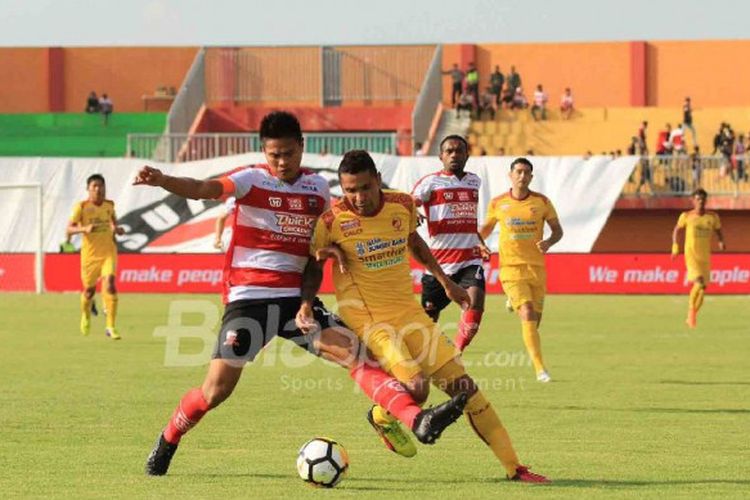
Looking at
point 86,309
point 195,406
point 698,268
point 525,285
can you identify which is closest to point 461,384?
point 195,406

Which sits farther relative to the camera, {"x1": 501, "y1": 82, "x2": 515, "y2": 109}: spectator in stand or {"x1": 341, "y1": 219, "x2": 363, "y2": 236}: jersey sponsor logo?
{"x1": 501, "y1": 82, "x2": 515, "y2": 109}: spectator in stand

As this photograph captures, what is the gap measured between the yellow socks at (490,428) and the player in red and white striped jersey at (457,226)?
595 centimetres

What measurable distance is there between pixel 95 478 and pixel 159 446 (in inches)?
16.8

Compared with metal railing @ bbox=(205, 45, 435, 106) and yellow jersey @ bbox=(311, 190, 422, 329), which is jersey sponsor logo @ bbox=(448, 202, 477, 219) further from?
metal railing @ bbox=(205, 45, 435, 106)

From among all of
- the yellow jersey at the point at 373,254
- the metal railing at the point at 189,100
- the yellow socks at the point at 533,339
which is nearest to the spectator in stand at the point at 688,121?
the metal railing at the point at 189,100

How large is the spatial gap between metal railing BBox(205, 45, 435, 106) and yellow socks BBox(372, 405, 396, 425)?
41.8 metres

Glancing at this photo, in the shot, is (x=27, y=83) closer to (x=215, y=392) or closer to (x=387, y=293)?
(x=387, y=293)

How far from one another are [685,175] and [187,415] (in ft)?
112

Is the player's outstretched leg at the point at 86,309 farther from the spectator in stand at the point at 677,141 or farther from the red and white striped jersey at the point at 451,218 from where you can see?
the spectator in stand at the point at 677,141

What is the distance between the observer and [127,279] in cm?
3706

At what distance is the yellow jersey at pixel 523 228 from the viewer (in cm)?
1666

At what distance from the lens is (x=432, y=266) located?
1023cm

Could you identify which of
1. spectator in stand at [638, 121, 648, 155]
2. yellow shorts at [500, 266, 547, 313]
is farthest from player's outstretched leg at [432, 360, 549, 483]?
spectator in stand at [638, 121, 648, 155]

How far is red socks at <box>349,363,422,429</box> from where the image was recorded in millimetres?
9156
